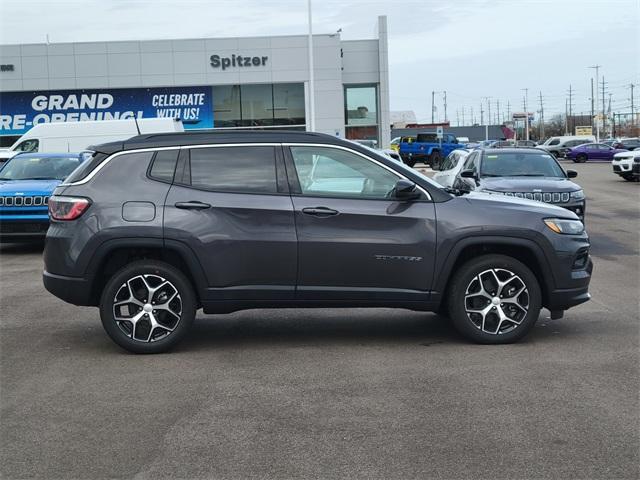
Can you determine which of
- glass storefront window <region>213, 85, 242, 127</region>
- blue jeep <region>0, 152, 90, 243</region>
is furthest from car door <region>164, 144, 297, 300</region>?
glass storefront window <region>213, 85, 242, 127</region>

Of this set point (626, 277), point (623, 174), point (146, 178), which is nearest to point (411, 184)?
point (146, 178)

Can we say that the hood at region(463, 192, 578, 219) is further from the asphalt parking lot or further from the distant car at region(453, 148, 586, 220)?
the distant car at region(453, 148, 586, 220)

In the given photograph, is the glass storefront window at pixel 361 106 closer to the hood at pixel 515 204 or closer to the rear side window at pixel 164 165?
the hood at pixel 515 204

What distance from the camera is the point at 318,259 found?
6902 mm

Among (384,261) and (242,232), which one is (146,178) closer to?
(242,232)

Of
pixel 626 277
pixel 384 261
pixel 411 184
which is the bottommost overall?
pixel 626 277

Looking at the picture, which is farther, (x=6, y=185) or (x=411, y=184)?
(x=6, y=185)

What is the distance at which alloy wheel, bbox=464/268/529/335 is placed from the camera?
23.1ft

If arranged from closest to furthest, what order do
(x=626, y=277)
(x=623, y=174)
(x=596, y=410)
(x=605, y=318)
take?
(x=596, y=410) < (x=605, y=318) < (x=626, y=277) < (x=623, y=174)

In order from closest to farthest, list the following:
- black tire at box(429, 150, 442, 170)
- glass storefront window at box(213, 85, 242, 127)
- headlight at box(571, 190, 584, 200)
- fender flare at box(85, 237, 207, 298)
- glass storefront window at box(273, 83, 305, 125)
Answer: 1. fender flare at box(85, 237, 207, 298)
2. headlight at box(571, 190, 584, 200)
3. glass storefront window at box(273, 83, 305, 125)
4. glass storefront window at box(213, 85, 242, 127)
5. black tire at box(429, 150, 442, 170)

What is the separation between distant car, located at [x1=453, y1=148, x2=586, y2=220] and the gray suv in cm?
601

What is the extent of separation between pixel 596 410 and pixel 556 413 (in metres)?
0.28

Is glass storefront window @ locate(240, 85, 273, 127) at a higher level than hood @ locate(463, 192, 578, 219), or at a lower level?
higher

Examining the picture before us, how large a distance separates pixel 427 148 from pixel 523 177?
35.2 metres
